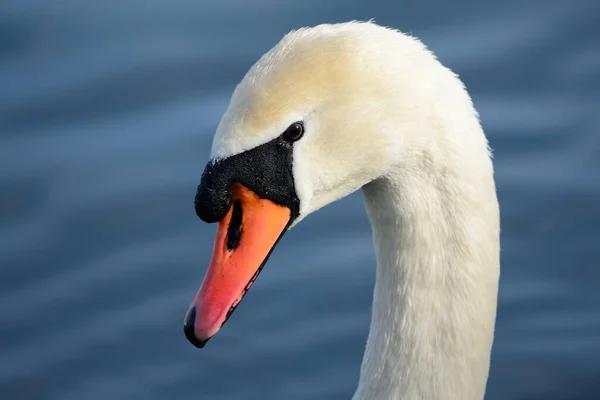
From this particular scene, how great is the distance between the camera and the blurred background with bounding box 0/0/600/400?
6.71 metres

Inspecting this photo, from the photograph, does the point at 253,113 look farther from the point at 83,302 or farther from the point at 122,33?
the point at 122,33

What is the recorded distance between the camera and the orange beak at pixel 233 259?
4.36m

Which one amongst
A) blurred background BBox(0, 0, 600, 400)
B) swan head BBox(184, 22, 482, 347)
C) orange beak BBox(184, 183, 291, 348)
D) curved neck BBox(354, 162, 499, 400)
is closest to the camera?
swan head BBox(184, 22, 482, 347)

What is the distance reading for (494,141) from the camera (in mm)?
7492

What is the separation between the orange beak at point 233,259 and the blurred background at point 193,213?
7.42ft

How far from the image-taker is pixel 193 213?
737cm

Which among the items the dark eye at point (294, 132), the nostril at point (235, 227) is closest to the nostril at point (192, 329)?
the nostril at point (235, 227)

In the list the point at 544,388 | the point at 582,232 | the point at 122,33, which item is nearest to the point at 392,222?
the point at 544,388

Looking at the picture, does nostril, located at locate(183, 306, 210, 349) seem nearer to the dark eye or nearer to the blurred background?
the dark eye

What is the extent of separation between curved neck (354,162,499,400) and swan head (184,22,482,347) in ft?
0.62

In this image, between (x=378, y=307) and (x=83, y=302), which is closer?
(x=378, y=307)

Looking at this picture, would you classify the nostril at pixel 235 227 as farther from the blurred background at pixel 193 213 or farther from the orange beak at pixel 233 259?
the blurred background at pixel 193 213

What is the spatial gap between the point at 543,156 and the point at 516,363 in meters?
1.33

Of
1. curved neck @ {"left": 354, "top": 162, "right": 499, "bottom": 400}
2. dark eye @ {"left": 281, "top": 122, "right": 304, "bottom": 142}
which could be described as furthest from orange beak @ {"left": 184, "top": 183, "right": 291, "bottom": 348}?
curved neck @ {"left": 354, "top": 162, "right": 499, "bottom": 400}
